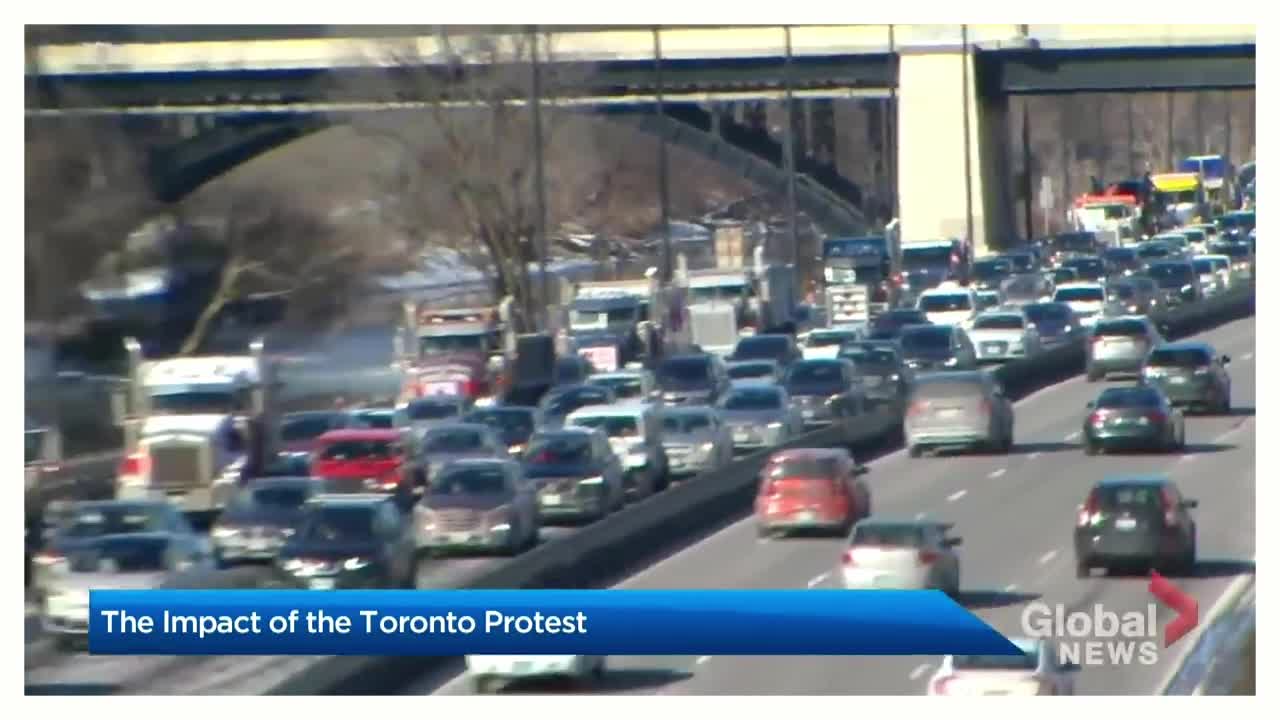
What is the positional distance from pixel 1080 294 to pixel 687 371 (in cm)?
1401

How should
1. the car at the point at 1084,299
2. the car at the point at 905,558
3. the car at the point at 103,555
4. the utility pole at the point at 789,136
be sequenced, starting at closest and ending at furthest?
the car at the point at 103,555, the car at the point at 905,558, the utility pole at the point at 789,136, the car at the point at 1084,299

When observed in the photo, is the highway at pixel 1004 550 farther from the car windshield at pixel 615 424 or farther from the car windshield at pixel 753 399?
the car windshield at pixel 753 399

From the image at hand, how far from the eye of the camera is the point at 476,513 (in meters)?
29.6

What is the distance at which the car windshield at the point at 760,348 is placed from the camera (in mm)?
52188

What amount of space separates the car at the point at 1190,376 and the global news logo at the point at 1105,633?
20225 mm

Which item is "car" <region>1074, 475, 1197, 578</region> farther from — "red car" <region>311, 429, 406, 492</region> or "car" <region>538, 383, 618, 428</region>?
"car" <region>538, 383, 618, 428</region>

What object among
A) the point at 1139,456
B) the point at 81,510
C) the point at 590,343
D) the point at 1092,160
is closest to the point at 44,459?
the point at 81,510

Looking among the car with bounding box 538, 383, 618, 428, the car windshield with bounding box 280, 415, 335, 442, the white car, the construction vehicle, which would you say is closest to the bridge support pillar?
the car with bounding box 538, 383, 618, 428

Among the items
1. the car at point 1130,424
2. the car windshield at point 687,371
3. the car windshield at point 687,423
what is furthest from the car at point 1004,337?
the car at point 1130,424

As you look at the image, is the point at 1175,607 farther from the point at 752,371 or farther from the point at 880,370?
the point at 752,371

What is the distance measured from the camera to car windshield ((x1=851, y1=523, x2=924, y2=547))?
21.9 meters

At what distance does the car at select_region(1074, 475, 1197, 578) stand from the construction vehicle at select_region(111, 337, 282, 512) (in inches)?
576

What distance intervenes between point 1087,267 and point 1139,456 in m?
27.3

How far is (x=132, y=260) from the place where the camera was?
46.7 meters
